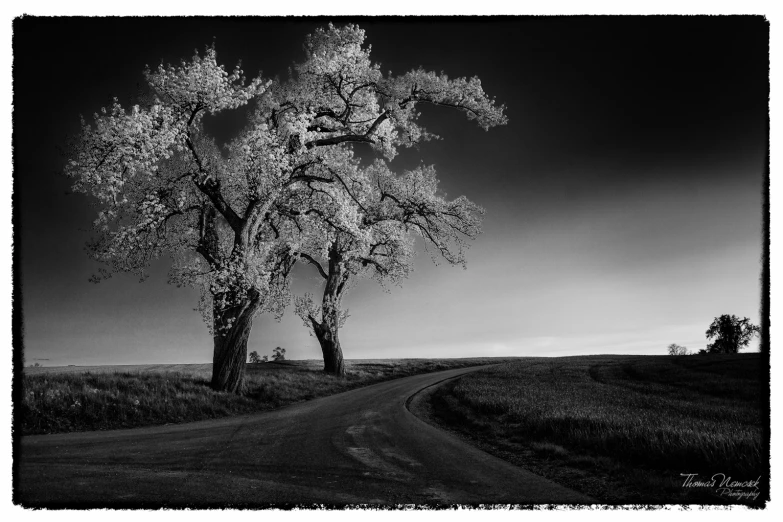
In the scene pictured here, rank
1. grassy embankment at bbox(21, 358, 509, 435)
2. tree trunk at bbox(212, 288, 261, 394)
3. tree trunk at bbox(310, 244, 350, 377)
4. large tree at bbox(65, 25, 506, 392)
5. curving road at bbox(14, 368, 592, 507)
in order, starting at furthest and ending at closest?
tree trunk at bbox(310, 244, 350, 377)
tree trunk at bbox(212, 288, 261, 394)
large tree at bbox(65, 25, 506, 392)
grassy embankment at bbox(21, 358, 509, 435)
curving road at bbox(14, 368, 592, 507)

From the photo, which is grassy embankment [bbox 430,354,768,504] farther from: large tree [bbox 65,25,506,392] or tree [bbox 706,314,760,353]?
large tree [bbox 65,25,506,392]

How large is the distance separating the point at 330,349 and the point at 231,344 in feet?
36.5

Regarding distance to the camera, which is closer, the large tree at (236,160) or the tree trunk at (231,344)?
the large tree at (236,160)

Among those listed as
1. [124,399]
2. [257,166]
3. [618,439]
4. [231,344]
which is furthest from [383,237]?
[618,439]

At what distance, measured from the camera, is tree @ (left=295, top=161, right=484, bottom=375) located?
60.9 ft

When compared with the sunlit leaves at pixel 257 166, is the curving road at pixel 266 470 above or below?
below

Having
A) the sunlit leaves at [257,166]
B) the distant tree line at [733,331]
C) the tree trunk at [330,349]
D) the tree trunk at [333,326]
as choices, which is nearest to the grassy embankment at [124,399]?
the sunlit leaves at [257,166]

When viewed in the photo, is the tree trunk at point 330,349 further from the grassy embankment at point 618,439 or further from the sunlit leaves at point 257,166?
the grassy embankment at point 618,439

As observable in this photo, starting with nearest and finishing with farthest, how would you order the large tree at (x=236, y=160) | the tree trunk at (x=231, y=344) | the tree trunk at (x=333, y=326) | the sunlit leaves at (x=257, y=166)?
the sunlit leaves at (x=257, y=166)
the large tree at (x=236, y=160)
the tree trunk at (x=231, y=344)
the tree trunk at (x=333, y=326)

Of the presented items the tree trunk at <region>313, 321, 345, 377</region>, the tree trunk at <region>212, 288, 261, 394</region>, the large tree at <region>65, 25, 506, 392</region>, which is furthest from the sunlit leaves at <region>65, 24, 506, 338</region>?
the tree trunk at <region>313, 321, 345, 377</region>

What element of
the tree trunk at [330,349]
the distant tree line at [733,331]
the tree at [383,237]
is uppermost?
the tree at [383,237]

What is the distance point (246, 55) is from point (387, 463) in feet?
31.5

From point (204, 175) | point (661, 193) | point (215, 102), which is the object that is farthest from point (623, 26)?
point (204, 175)

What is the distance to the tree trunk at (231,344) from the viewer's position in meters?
16.0
